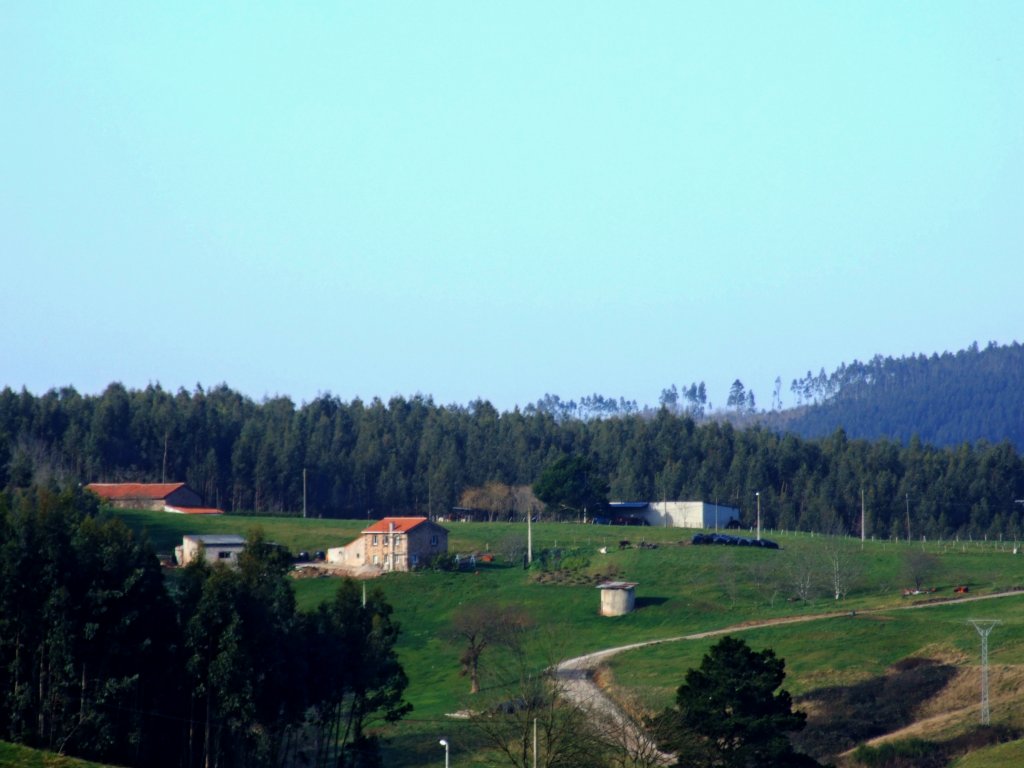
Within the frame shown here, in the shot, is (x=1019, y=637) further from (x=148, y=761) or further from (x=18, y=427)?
(x=18, y=427)

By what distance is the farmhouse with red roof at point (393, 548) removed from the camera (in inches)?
3465

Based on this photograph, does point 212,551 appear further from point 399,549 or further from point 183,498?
point 183,498

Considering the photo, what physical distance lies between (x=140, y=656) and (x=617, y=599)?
119 ft

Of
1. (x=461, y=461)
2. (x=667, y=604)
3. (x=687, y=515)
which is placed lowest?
(x=667, y=604)

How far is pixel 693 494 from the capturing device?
14450 centimetres

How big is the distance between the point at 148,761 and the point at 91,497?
44.0 m

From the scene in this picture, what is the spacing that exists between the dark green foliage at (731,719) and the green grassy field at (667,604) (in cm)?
759

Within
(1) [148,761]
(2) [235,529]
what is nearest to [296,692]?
(1) [148,761]

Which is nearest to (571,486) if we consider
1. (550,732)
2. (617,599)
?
(617,599)

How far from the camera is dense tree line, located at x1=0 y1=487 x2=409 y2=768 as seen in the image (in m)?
43.4

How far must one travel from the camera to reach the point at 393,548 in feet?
290

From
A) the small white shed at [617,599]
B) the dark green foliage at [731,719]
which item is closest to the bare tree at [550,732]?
the dark green foliage at [731,719]

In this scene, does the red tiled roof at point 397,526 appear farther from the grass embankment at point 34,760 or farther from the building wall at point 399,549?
the grass embankment at point 34,760

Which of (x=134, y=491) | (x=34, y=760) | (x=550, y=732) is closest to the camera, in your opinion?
(x=34, y=760)
